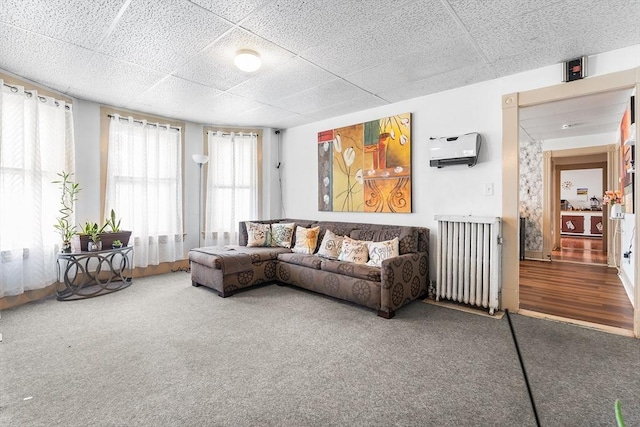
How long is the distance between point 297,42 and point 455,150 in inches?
76.9

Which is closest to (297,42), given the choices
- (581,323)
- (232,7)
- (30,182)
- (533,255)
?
(232,7)

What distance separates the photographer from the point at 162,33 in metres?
2.37

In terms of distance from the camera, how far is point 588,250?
693 centimetres

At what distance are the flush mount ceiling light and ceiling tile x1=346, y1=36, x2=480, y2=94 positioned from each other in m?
0.96

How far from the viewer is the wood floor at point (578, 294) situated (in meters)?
2.96

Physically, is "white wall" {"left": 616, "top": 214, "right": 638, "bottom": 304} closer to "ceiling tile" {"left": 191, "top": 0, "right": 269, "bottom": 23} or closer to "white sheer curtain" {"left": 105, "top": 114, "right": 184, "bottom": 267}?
"ceiling tile" {"left": 191, "top": 0, "right": 269, "bottom": 23}

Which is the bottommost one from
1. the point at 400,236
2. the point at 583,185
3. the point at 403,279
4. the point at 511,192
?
the point at 403,279

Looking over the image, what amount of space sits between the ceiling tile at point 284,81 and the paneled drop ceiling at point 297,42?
2 cm

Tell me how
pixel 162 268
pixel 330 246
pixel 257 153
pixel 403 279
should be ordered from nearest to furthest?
pixel 403 279 < pixel 330 246 < pixel 162 268 < pixel 257 153

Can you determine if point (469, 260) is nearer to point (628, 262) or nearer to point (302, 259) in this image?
point (302, 259)

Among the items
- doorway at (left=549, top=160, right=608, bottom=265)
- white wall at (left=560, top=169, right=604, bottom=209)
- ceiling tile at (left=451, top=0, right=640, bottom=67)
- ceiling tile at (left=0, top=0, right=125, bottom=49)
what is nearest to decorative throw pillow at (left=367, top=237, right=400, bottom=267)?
ceiling tile at (left=451, top=0, right=640, bottom=67)

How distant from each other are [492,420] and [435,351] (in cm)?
69

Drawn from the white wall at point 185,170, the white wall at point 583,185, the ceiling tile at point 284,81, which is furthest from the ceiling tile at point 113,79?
the white wall at point 583,185

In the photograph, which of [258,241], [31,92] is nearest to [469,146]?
[258,241]
